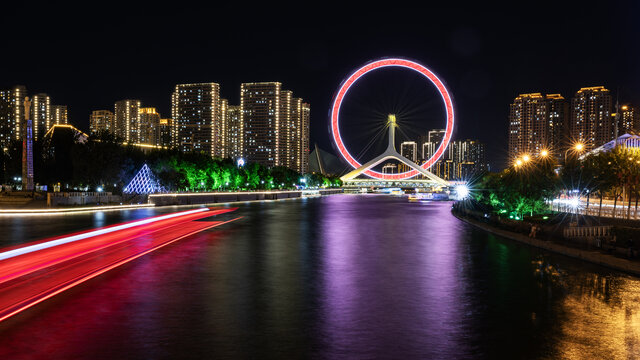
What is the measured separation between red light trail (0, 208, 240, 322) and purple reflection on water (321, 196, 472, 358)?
17.3 feet

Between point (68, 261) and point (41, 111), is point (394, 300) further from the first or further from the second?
point (41, 111)

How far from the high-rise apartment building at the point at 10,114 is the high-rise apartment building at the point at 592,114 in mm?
150757

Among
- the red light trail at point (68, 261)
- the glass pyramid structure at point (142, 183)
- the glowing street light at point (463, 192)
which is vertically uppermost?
the glass pyramid structure at point (142, 183)

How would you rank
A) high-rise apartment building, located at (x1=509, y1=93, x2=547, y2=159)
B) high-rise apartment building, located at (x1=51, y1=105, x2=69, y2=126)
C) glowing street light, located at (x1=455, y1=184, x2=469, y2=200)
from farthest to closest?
high-rise apartment building, located at (x1=51, y1=105, x2=69, y2=126) → high-rise apartment building, located at (x1=509, y1=93, x2=547, y2=159) → glowing street light, located at (x1=455, y1=184, x2=469, y2=200)

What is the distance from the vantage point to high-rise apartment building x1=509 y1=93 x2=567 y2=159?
453 feet

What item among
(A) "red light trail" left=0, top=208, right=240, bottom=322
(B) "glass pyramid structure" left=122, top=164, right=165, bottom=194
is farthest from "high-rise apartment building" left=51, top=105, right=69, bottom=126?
(A) "red light trail" left=0, top=208, right=240, bottom=322

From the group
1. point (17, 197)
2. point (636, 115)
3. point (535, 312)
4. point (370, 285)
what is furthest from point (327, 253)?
point (636, 115)

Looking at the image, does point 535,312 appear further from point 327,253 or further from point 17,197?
point 17,197

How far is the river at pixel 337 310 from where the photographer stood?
6.73 meters

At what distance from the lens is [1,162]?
79438 millimetres

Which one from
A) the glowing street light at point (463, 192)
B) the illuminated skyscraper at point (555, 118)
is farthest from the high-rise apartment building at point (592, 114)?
the glowing street light at point (463, 192)

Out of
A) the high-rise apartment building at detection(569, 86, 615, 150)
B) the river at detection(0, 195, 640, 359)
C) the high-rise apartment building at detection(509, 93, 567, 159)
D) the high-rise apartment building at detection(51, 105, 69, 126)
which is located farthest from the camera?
the high-rise apartment building at detection(51, 105, 69, 126)

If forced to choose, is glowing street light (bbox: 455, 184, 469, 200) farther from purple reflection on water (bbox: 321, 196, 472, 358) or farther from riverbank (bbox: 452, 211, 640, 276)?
purple reflection on water (bbox: 321, 196, 472, 358)

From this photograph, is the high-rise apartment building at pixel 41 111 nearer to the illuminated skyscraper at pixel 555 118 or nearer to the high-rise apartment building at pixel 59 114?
the high-rise apartment building at pixel 59 114
